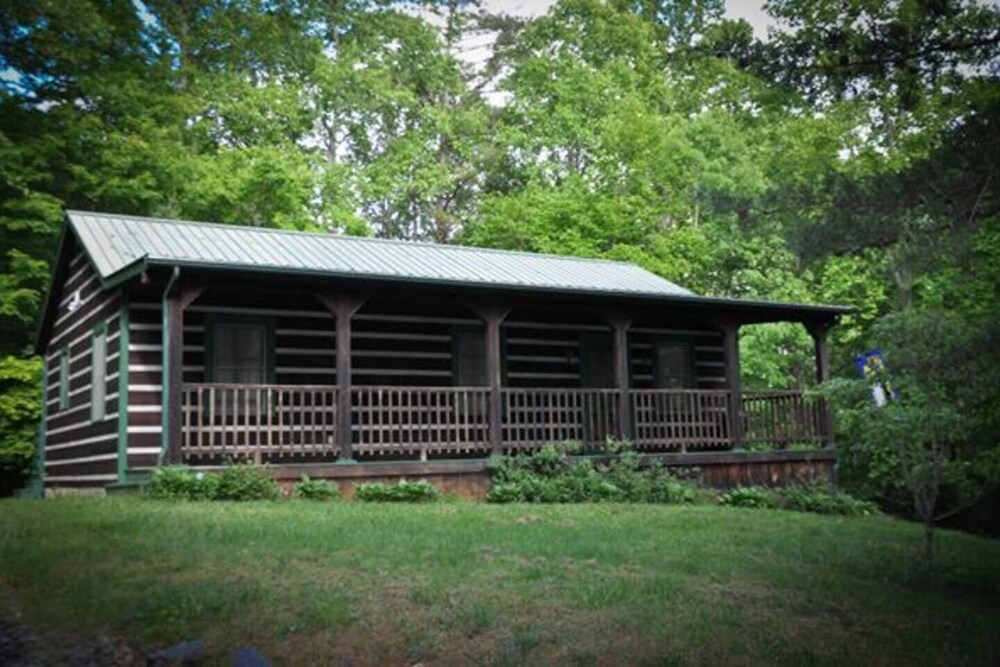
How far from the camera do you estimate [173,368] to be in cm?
1544

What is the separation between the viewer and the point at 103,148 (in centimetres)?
2752

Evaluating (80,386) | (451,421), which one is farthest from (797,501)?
(80,386)

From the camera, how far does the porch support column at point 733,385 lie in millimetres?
20797

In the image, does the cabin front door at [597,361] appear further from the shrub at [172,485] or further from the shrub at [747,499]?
the shrub at [172,485]

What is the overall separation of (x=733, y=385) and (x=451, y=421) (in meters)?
5.76

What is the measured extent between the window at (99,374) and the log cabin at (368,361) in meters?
0.05

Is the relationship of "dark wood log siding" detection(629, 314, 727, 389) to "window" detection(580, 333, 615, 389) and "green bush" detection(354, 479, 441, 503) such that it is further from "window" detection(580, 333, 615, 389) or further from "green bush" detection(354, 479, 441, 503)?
"green bush" detection(354, 479, 441, 503)

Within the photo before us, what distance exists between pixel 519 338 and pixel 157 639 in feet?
45.7

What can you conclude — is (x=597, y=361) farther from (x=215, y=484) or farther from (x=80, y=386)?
(x=80, y=386)

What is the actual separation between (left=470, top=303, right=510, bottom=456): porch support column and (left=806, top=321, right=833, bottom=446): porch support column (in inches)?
289

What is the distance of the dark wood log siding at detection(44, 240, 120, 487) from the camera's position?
17781 millimetres

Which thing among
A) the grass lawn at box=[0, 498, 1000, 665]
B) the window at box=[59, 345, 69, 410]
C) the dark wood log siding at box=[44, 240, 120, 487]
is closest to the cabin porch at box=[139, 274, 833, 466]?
the dark wood log siding at box=[44, 240, 120, 487]

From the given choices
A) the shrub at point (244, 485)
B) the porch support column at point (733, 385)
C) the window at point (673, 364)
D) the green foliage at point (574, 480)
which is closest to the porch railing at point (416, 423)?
the green foliage at point (574, 480)

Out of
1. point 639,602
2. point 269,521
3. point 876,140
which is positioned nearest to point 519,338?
point 876,140
